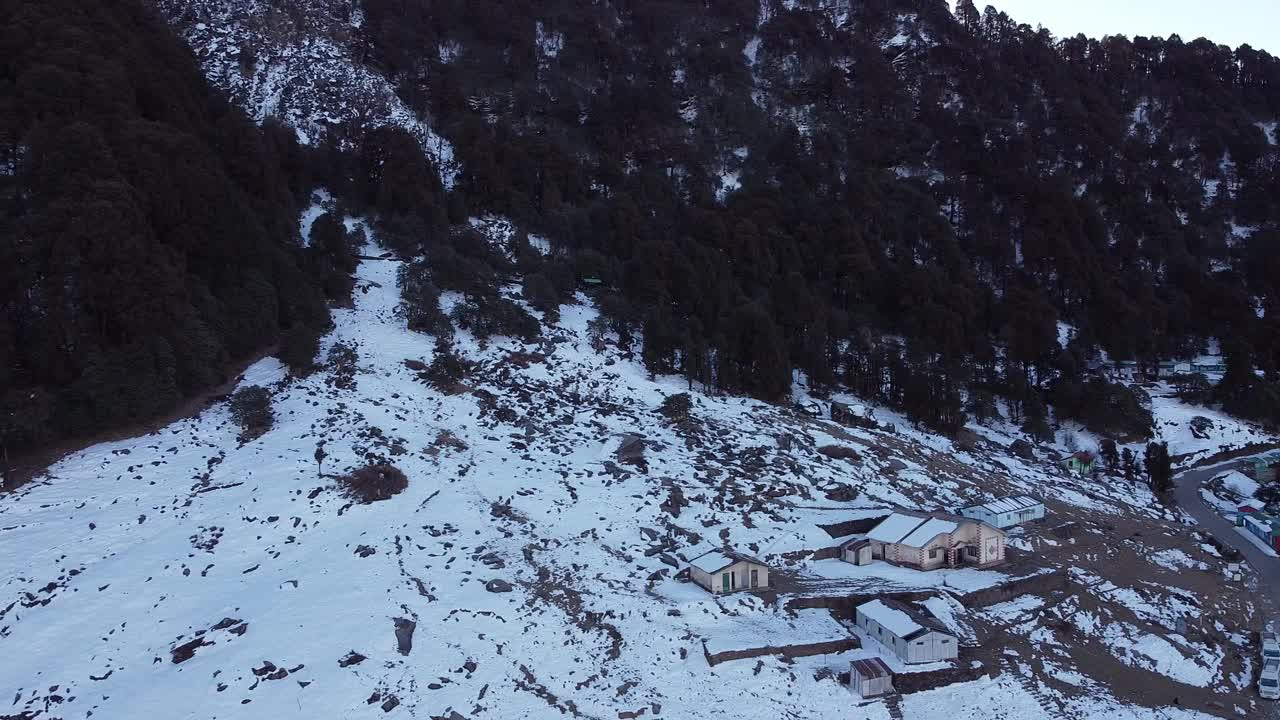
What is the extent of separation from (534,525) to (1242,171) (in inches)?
4019

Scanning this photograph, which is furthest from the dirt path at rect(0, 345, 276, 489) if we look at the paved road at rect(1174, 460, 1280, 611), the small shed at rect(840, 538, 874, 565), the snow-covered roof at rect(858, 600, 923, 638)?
the paved road at rect(1174, 460, 1280, 611)

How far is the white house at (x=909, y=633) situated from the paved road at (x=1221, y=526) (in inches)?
595

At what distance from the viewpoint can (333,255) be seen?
4562cm

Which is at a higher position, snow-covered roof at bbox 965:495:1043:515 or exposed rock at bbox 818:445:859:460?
exposed rock at bbox 818:445:859:460

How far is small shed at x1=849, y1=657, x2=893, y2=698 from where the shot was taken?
63.5ft

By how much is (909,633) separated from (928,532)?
699cm

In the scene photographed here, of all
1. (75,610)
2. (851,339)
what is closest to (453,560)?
(75,610)

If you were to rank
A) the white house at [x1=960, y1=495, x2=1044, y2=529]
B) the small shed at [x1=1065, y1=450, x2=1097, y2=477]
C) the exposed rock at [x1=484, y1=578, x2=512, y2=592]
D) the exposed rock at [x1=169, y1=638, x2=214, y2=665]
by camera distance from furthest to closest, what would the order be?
the small shed at [x1=1065, y1=450, x2=1097, y2=477], the white house at [x1=960, y1=495, x2=1044, y2=529], the exposed rock at [x1=484, y1=578, x2=512, y2=592], the exposed rock at [x1=169, y1=638, x2=214, y2=665]

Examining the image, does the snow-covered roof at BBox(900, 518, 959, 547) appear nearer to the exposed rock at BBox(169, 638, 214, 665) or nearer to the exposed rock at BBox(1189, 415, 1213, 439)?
the exposed rock at BBox(169, 638, 214, 665)

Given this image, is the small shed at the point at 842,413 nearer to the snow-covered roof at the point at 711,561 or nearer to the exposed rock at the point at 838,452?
the exposed rock at the point at 838,452

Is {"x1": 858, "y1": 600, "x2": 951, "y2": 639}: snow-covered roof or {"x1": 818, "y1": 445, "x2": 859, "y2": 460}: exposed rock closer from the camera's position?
{"x1": 858, "y1": 600, "x2": 951, "y2": 639}: snow-covered roof

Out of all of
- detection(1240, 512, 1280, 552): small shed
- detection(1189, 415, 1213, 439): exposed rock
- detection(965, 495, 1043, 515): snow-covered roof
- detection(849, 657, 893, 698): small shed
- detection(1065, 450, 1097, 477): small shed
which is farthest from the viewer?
detection(1189, 415, 1213, 439): exposed rock

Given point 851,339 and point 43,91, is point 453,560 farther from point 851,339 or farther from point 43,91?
point 851,339

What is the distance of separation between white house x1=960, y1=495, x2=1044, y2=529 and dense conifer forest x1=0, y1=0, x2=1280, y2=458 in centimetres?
1466
